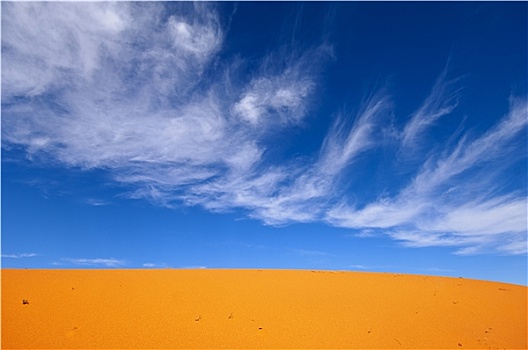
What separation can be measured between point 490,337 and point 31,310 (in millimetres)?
12614

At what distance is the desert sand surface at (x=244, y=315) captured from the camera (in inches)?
296

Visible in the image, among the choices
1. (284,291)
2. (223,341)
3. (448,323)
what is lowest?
(223,341)

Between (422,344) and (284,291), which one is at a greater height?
(284,291)

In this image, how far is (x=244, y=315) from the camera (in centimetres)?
922

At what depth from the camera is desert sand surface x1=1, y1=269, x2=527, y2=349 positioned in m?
7.51

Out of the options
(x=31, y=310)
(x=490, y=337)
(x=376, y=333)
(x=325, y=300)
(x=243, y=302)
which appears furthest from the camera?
(x=325, y=300)

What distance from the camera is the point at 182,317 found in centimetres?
861

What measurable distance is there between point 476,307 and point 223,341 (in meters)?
9.81

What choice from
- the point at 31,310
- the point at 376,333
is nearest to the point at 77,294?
the point at 31,310

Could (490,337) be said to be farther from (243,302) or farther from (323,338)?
(243,302)

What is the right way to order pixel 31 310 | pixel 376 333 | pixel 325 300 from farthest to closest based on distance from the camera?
1. pixel 325 300
2. pixel 376 333
3. pixel 31 310

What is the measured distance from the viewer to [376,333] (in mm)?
8875

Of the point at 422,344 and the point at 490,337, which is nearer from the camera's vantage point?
the point at 422,344

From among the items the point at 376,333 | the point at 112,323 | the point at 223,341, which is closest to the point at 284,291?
the point at 376,333
